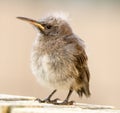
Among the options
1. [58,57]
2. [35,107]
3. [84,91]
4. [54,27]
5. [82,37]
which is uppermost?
[82,37]

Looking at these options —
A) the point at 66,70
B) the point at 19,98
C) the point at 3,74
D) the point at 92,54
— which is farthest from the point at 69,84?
the point at 92,54

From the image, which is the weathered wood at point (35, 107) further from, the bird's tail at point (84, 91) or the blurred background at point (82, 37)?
the blurred background at point (82, 37)

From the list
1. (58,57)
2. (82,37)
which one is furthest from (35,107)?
(82,37)

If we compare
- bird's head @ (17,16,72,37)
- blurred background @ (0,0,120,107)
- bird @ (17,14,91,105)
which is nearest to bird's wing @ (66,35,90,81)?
bird @ (17,14,91,105)

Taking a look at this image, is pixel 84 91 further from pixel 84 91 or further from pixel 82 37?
pixel 82 37

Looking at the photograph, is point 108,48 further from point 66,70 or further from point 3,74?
point 66,70

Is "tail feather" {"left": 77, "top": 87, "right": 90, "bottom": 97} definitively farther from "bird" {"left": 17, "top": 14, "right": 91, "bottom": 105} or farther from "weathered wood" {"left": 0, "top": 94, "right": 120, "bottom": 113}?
"weathered wood" {"left": 0, "top": 94, "right": 120, "bottom": 113}

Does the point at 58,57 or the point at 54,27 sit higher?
the point at 54,27
